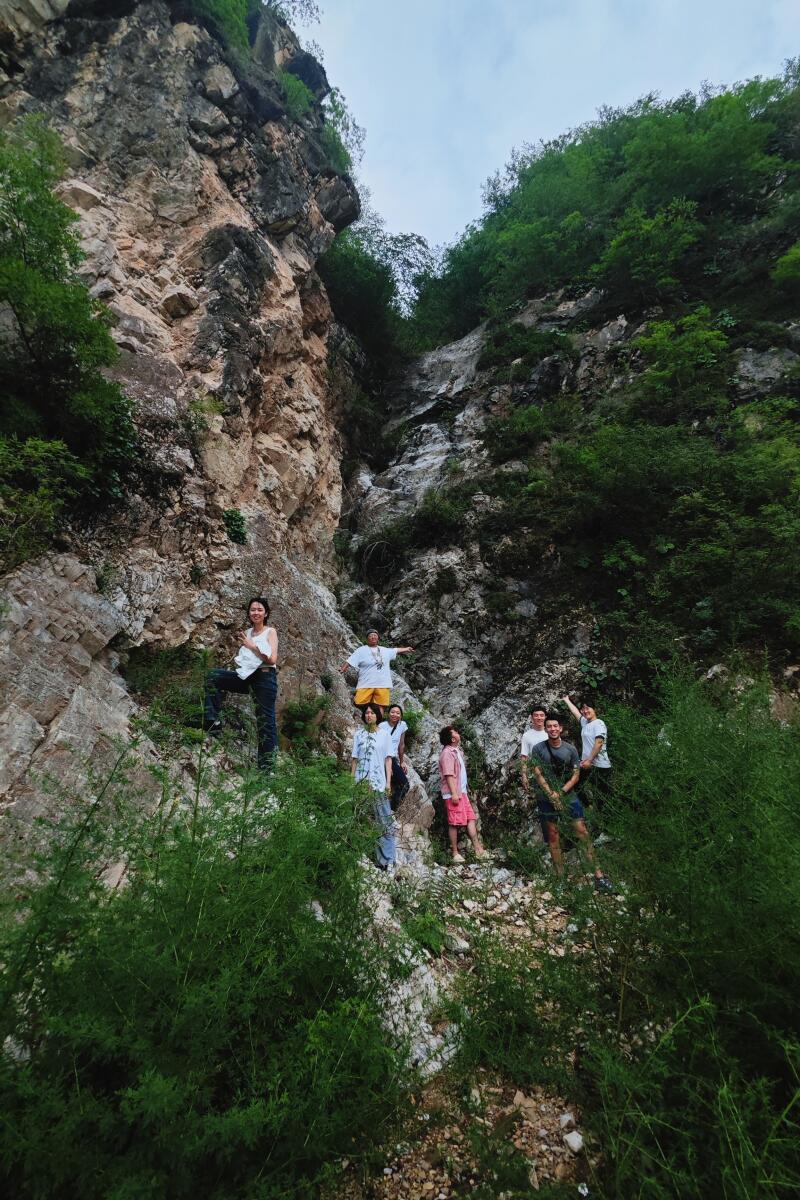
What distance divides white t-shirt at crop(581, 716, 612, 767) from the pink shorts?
1497 mm

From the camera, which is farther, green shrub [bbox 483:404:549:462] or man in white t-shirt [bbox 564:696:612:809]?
green shrub [bbox 483:404:549:462]

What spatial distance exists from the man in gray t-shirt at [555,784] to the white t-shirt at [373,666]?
2.04 m

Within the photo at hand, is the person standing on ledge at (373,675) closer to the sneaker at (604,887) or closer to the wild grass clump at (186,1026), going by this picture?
the sneaker at (604,887)

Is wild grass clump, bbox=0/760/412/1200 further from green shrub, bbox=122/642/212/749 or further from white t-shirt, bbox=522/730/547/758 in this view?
white t-shirt, bbox=522/730/547/758

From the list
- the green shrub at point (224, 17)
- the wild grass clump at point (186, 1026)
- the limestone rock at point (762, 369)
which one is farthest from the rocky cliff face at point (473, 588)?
the green shrub at point (224, 17)

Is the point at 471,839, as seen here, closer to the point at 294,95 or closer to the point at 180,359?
the point at 180,359

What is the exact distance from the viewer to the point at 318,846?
7.52 feet

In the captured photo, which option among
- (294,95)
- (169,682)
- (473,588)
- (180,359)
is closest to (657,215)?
(294,95)

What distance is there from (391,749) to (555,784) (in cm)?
178

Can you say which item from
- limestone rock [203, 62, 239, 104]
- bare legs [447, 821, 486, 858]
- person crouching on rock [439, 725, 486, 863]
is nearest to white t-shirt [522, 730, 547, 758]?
person crouching on rock [439, 725, 486, 863]

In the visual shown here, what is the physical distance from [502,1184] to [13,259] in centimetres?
713

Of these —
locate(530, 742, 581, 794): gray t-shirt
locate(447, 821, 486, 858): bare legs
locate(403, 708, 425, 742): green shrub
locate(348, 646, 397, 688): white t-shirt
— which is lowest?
locate(447, 821, 486, 858): bare legs

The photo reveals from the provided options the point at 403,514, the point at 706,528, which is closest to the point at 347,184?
the point at 403,514

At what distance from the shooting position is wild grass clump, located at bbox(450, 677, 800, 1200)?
1.49 metres
